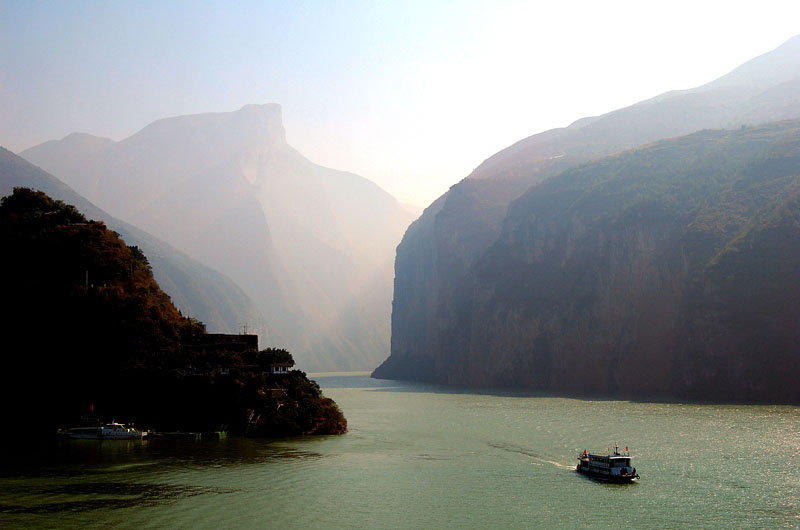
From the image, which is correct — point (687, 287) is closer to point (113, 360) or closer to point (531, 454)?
point (531, 454)

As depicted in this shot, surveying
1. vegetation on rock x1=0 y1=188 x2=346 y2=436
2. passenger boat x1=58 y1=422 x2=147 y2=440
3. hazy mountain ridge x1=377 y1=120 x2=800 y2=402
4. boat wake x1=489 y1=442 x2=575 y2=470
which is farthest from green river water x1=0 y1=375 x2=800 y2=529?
hazy mountain ridge x1=377 y1=120 x2=800 y2=402

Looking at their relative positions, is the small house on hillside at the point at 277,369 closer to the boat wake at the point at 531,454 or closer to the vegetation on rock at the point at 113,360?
the vegetation on rock at the point at 113,360

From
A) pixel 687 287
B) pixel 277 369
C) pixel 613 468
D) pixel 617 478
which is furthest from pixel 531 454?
pixel 687 287

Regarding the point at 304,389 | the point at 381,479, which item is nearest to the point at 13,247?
the point at 304,389

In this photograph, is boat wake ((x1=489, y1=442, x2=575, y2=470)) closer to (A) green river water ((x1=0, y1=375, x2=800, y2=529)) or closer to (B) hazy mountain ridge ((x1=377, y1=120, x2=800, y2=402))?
(A) green river water ((x1=0, y1=375, x2=800, y2=529))

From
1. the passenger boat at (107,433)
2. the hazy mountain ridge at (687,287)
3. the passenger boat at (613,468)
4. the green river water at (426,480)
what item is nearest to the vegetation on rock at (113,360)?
the passenger boat at (107,433)
